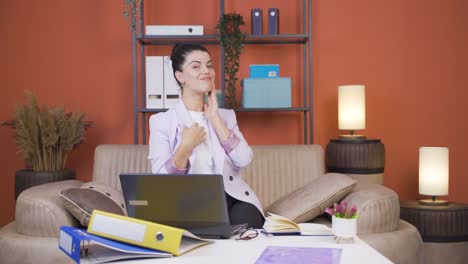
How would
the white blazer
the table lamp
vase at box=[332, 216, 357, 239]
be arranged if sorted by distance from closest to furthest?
1. vase at box=[332, 216, 357, 239]
2. the white blazer
3. the table lamp

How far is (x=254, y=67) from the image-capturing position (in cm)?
398

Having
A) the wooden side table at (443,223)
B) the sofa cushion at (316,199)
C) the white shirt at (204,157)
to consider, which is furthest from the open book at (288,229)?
the wooden side table at (443,223)

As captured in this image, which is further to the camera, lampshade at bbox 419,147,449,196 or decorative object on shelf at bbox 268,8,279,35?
decorative object on shelf at bbox 268,8,279,35

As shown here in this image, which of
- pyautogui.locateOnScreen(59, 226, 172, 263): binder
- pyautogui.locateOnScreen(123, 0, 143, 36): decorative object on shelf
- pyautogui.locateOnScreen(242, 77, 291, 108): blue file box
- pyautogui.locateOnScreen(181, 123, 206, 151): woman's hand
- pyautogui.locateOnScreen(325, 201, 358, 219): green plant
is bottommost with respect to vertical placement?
pyautogui.locateOnScreen(59, 226, 172, 263): binder

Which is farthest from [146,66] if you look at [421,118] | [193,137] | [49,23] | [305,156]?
[421,118]

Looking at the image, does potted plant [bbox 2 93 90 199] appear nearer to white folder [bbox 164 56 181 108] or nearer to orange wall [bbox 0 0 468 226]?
orange wall [bbox 0 0 468 226]

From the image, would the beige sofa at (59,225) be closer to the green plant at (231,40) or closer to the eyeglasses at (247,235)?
the eyeglasses at (247,235)

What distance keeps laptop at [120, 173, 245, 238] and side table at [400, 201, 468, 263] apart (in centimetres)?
189

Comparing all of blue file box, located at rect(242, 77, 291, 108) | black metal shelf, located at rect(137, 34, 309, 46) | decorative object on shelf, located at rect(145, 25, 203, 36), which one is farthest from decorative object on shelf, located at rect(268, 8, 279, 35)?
decorative object on shelf, located at rect(145, 25, 203, 36)

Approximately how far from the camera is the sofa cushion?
114 inches

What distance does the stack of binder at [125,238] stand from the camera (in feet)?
5.33

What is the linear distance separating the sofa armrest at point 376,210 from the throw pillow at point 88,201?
114 cm

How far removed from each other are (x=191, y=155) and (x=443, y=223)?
1.63m

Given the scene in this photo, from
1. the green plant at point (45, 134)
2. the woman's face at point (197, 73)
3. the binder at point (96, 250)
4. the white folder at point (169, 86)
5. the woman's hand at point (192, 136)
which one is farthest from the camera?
the white folder at point (169, 86)
